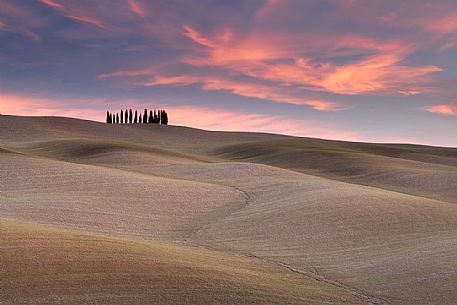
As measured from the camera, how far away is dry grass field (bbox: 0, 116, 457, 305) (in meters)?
11.5

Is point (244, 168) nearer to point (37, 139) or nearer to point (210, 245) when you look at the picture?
point (210, 245)

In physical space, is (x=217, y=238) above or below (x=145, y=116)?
below

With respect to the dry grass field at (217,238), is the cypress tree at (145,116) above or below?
above

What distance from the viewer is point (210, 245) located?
1797 centimetres

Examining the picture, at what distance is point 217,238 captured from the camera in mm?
19156

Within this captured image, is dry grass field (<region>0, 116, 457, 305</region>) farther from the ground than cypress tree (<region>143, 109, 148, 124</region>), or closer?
closer

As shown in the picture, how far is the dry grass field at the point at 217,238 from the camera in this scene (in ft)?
37.7

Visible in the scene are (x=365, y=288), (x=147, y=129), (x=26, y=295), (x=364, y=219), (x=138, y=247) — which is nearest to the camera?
(x=26, y=295)

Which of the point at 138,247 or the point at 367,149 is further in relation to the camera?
the point at 367,149

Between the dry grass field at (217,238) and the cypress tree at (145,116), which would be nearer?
the dry grass field at (217,238)

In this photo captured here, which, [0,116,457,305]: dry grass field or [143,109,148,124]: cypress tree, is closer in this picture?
[0,116,457,305]: dry grass field

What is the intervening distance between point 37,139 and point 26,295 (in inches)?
2383

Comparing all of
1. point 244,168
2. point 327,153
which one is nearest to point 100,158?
point 244,168

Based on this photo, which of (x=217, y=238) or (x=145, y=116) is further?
(x=145, y=116)
